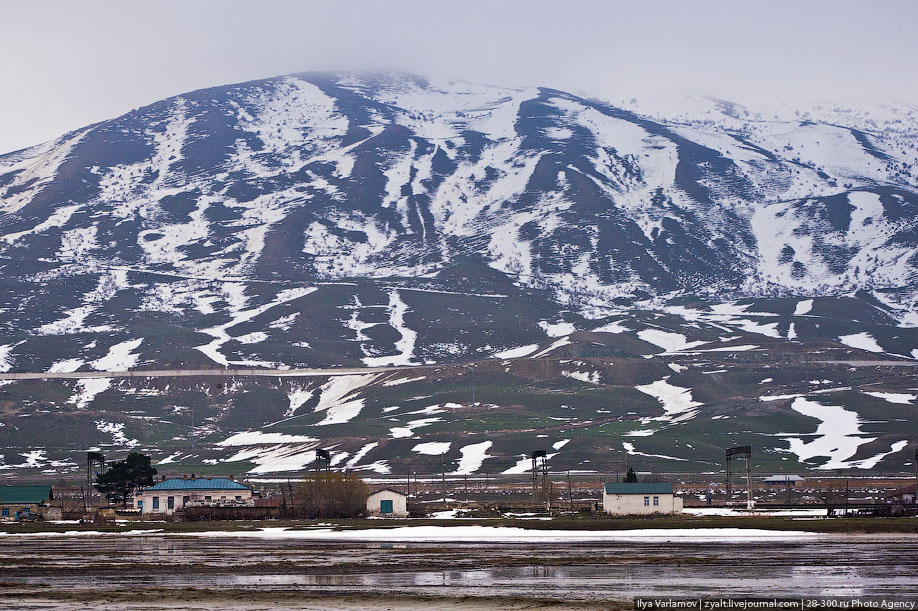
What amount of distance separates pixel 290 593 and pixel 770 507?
63.7 metres

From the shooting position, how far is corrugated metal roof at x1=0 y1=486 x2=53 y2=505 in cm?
9800

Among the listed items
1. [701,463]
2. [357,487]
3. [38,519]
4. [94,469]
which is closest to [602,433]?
[701,463]

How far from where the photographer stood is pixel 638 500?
8569 centimetres

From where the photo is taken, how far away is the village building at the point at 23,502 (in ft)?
310

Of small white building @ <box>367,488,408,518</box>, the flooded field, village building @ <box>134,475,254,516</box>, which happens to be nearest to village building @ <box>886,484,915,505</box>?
small white building @ <box>367,488,408,518</box>

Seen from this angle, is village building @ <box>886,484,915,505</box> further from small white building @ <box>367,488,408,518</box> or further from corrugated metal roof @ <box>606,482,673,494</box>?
small white building @ <box>367,488,408,518</box>

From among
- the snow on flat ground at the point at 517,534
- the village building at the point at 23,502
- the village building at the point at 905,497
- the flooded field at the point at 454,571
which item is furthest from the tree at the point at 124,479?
the village building at the point at 905,497

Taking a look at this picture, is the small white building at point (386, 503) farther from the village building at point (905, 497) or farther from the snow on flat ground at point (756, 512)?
the village building at point (905, 497)

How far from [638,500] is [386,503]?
18970 millimetres

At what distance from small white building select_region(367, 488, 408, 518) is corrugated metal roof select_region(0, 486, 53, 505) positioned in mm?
27971

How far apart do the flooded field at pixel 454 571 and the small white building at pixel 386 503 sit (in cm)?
3252

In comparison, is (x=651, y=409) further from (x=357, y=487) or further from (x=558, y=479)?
(x=357, y=487)

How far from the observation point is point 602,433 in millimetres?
167750

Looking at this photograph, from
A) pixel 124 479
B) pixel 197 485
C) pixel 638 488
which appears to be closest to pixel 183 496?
pixel 197 485
